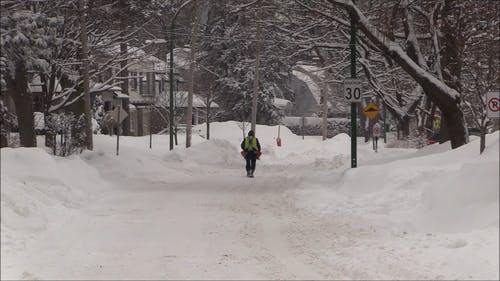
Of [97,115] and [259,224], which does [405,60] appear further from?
[97,115]

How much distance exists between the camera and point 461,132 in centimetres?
2016

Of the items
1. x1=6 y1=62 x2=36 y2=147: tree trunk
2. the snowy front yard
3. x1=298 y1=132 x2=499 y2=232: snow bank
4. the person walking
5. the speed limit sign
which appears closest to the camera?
the snowy front yard

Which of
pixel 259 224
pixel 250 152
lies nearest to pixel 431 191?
pixel 259 224

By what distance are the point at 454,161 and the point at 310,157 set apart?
24436 mm

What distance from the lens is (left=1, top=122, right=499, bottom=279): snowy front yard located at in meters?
8.91

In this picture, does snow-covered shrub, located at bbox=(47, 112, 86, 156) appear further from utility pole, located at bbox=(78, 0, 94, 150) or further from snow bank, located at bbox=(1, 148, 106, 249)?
snow bank, located at bbox=(1, 148, 106, 249)

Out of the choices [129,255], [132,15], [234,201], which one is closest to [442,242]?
[129,255]

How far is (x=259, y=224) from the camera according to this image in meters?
13.1

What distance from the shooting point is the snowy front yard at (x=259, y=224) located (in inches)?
351

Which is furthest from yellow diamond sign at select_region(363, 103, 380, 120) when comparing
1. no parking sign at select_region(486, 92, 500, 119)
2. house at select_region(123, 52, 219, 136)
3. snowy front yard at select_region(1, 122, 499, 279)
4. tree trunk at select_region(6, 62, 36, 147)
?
house at select_region(123, 52, 219, 136)

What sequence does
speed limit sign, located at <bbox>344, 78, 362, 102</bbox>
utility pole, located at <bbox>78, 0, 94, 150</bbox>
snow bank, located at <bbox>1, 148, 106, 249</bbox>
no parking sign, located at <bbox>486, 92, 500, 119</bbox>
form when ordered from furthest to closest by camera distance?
utility pole, located at <bbox>78, 0, 94, 150</bbox> < speed limit sign, located at <bbox>344, 78, 362, 102</bbox> < no parking sign, located at <bbox>486, 92, 500, 119</bbox> < snow bank, located at <bbox>1, 148, 106, 249</bbox>

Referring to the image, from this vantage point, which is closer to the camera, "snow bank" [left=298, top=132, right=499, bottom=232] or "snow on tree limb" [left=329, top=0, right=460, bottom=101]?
"snow bank" [left=298, top=132, right=499, bottom=232]

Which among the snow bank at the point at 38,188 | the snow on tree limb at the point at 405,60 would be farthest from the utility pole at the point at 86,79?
the snow on tree limb at the point at 405,60

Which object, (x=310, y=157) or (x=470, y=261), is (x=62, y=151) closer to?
(x=470, y=261)
